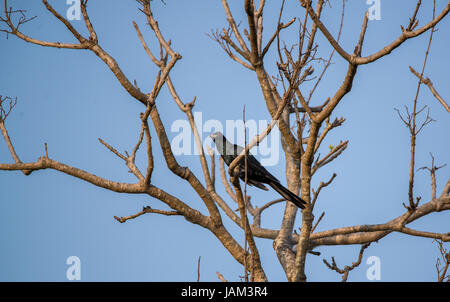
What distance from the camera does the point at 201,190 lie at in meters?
5.57

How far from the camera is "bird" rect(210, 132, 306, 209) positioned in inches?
221

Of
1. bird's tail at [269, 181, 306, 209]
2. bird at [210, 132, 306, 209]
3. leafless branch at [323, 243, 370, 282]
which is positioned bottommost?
leafless branch at [323, 243, 370, 282]

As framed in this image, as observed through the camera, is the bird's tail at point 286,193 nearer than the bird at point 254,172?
Yes

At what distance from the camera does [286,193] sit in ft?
18.6

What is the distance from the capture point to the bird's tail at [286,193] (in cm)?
541

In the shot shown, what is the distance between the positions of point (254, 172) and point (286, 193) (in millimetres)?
665

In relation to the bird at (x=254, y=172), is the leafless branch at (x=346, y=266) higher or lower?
lower

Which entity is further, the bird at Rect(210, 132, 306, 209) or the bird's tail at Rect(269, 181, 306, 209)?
the bird at Rect(210, 132, 306, 209)

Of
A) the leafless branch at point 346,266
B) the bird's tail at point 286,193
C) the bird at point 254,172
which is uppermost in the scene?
the bird at point 254,172

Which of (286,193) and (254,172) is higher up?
(254,172)
